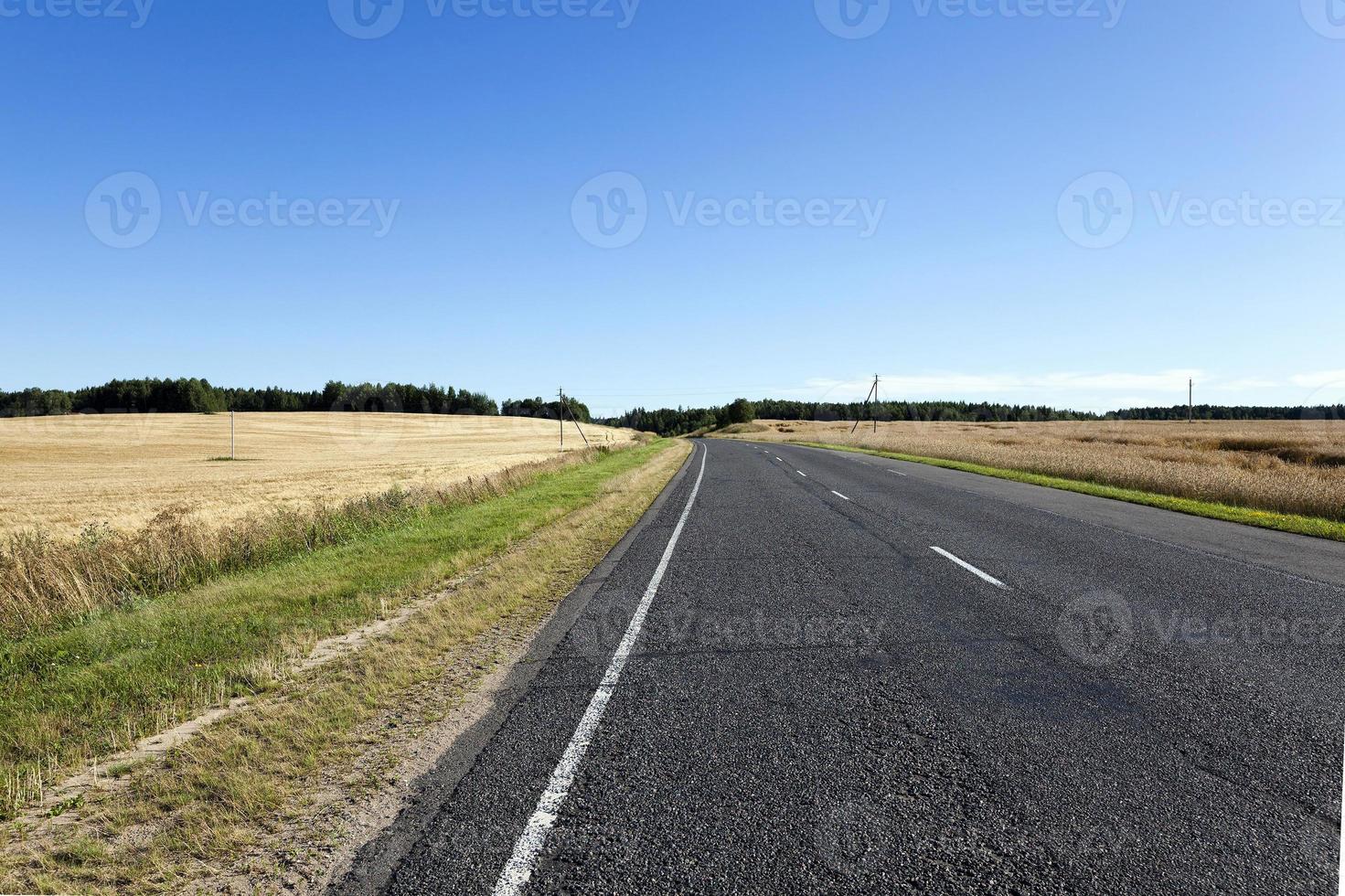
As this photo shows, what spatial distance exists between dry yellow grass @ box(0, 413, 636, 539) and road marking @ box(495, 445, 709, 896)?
1440 centimetres

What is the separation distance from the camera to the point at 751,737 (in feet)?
13.1

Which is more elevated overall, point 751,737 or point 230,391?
point 230,391

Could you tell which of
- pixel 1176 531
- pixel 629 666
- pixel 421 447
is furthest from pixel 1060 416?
pixel 629 666

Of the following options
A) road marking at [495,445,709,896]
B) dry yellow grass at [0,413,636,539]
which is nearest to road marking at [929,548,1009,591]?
road marking at [495,445,709,896]

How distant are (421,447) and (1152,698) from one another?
2583 inches

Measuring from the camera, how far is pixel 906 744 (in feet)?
12.7

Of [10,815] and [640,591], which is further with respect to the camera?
[640,591]

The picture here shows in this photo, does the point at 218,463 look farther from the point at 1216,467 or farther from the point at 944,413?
the point at 944,413

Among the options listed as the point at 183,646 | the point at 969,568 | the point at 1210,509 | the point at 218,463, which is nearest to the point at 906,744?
the point at 969,568

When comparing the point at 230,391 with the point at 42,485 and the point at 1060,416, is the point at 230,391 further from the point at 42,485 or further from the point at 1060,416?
the point at 1060,416

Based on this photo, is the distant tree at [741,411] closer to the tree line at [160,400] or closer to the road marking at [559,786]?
the tree line at [160,400]

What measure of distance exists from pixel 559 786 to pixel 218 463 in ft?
169

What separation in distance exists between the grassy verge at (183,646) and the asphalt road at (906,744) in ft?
7.39

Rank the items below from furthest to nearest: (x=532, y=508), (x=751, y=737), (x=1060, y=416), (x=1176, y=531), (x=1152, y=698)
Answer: (x=1060, y=416) → (x=532, y=508) → (x=1176, y=531) → (x=1152, y=698) → (x=751, y=737)
